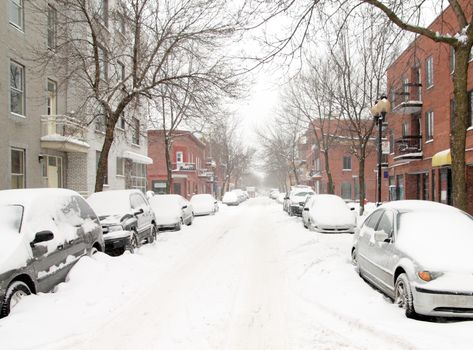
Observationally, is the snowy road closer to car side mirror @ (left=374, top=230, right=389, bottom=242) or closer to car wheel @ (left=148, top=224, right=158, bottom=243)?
car side mirror @ (left=374, top=230, right=389, bottom=242)

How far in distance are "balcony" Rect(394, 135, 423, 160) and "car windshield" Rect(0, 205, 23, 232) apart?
22.0 meters

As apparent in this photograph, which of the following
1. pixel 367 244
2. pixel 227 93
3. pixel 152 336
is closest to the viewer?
pixel 152 336

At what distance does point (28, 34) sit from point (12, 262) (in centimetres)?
1455

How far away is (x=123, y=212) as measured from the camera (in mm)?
11469

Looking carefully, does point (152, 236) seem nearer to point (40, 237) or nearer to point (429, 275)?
point (40, 237)

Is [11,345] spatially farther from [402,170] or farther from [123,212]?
[402,170]

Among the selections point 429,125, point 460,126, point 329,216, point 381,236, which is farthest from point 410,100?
point 381,236

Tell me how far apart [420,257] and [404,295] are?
54cm

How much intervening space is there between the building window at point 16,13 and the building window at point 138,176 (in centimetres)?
1528

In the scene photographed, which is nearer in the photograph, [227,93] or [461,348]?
[461,348]

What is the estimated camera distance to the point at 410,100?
24766 millimetres

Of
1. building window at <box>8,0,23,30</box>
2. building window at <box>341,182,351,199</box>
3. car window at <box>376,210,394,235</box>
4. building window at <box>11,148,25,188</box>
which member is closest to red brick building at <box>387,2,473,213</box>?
car window at <box>376,210,394,235</box>

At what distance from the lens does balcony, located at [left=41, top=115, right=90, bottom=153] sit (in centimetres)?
1853

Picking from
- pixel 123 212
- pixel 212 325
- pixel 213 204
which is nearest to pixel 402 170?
pixel 213 204
